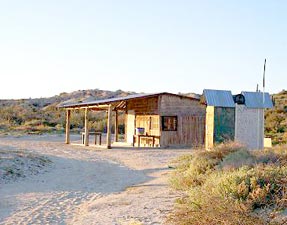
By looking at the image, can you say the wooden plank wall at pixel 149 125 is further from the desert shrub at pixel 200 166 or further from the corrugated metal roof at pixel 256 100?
the desert shrub at pixel 200 166

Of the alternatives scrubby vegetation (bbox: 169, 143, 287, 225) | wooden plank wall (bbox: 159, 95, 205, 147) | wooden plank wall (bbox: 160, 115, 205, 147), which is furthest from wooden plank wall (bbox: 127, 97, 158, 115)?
scrubby vegetation (bbox: 169, 143, 287, 225)

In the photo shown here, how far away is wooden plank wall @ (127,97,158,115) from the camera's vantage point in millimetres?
29631

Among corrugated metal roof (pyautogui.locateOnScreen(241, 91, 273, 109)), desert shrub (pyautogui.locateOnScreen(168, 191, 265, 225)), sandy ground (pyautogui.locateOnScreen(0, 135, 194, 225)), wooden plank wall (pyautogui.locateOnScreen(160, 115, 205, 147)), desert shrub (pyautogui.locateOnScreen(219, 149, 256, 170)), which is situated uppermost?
corrugated metal roof (pyautogui.locateOnScreen(241, 91, 273, 109))

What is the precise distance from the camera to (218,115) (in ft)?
79.2

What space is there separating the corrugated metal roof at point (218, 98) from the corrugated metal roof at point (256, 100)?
0.70 m

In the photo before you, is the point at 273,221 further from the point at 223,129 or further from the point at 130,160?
the point at 223,129

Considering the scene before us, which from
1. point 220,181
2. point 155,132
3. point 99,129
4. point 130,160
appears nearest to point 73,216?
point 220,181

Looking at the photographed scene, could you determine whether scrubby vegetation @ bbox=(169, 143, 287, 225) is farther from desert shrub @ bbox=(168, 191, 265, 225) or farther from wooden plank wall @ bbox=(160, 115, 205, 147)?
wooden plank wall @ bbox=(160, 115, 205, 147)

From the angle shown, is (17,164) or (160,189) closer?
(160,189)

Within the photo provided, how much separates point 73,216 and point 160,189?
3131 mm

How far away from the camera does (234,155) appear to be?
1342 centimetres

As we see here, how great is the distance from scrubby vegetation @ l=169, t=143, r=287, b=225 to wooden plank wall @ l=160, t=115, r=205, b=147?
11686 mm

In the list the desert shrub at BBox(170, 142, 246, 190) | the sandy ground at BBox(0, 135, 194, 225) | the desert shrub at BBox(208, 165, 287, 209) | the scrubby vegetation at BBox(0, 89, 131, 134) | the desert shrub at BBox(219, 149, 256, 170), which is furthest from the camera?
the scrubby vegetation at BBox(0, 89, 131, 134)

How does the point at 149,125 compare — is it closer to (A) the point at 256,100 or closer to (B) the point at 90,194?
(A) the point at 256,100
